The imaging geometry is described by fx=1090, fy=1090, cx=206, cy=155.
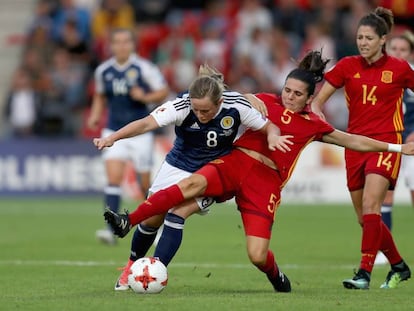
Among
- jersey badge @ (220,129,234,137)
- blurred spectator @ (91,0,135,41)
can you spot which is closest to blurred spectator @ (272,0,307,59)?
blurred spectator @ (91,0,135,41)

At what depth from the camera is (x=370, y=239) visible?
9.27m

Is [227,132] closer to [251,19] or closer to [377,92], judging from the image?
[377,92]

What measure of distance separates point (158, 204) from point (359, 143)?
5.71 ft

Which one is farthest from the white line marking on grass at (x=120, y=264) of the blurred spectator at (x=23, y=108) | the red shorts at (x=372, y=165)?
the blurred spectator at (x=23, y=108)

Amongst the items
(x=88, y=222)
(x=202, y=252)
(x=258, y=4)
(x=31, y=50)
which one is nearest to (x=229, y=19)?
(x=258, y=4)

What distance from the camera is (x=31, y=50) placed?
23672 mm

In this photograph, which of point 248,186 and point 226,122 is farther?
point 248,186

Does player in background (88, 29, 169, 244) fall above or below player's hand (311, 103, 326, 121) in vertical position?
below

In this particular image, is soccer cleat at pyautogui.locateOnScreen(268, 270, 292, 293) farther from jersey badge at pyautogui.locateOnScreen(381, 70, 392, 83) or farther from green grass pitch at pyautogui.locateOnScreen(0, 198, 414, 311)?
jersey badge at pyautogui.locateOnScreen(381, 70, 392, 83)

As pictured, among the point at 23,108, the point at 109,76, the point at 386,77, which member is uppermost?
the point at 386,77

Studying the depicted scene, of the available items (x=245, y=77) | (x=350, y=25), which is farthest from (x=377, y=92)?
(x=350, y=25)

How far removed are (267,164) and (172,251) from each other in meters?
1.12

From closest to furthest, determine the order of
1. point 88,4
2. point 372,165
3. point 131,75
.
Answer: point 372,165 → point 131,75 → point 88,4

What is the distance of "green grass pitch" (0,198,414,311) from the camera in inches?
318
